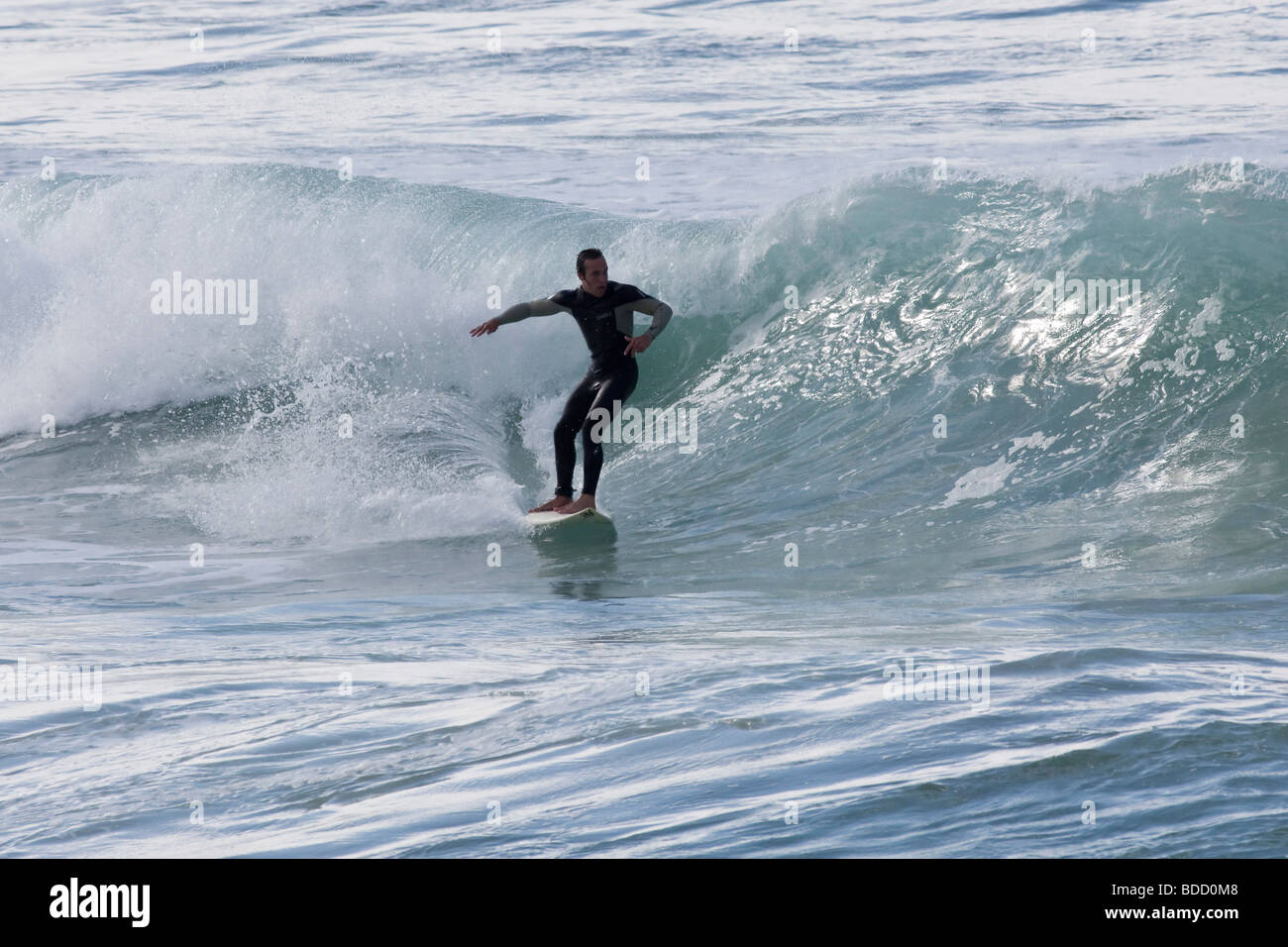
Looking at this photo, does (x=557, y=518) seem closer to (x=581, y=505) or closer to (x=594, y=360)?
→ (x=581, y=505)

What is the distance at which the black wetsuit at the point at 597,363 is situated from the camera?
28.3 ft

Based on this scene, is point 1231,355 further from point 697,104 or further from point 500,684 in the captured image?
point 697,104

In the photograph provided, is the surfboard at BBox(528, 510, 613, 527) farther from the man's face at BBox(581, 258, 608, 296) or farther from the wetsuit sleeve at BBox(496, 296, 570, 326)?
the man's face at BBox(581, 258, 608, 296)

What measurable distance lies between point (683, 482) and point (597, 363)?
4.53 feet

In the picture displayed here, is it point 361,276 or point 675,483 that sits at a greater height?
point 361,276

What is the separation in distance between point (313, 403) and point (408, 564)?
3.90 metres

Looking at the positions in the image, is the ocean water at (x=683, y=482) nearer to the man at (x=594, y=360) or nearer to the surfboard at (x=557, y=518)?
the surfboard at (x=557, y=518)

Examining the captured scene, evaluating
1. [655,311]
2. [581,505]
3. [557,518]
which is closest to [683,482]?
[581,505]

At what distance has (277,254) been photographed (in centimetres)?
1416

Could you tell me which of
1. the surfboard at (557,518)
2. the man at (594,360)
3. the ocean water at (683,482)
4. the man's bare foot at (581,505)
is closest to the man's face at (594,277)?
the man at (594,360)
